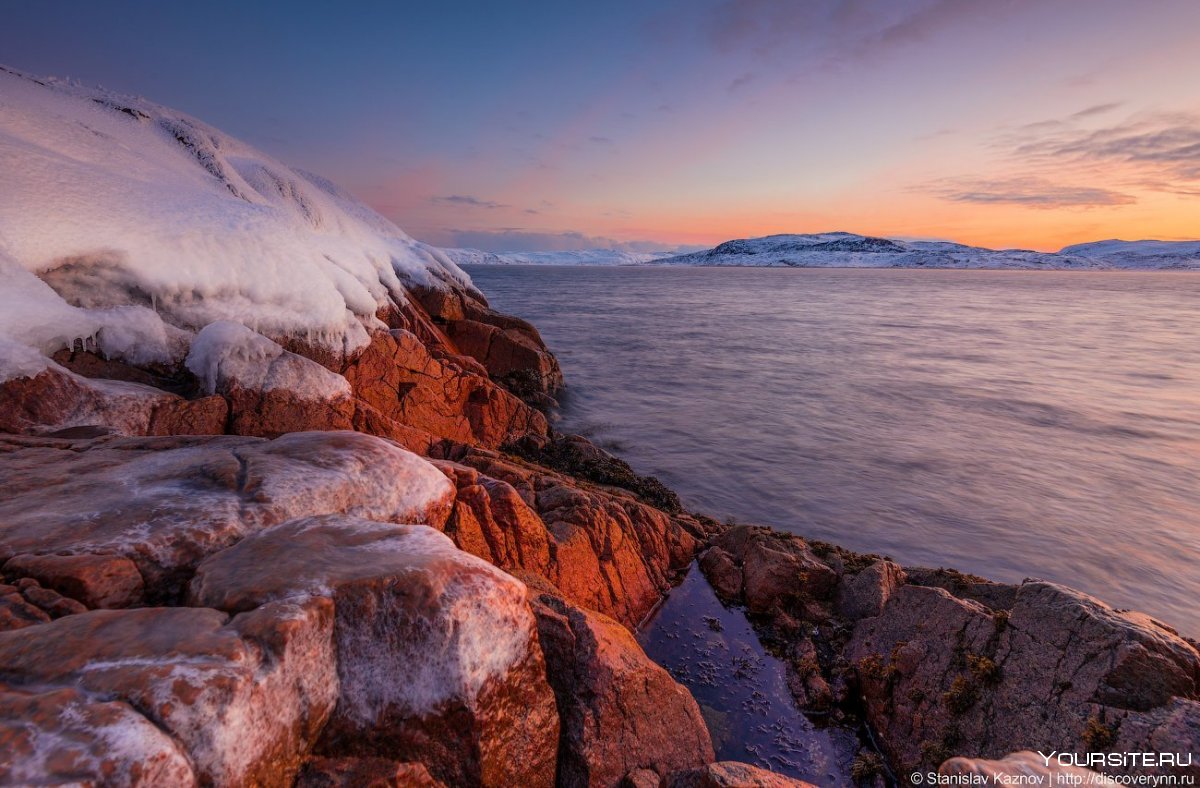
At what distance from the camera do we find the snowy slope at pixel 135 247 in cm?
1070

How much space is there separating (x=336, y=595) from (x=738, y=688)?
271 inches

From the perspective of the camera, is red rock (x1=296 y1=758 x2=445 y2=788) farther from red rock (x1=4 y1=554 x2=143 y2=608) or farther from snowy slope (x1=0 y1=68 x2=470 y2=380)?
snowy slope (x1=0 y1=68 x2=470 y2=380)

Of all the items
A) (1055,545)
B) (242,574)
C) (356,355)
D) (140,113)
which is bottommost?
(1055,545)

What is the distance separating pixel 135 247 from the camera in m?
12.0

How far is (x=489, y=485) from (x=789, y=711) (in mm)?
5989

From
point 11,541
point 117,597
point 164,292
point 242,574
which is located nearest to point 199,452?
point 11,541

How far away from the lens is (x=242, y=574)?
506cm

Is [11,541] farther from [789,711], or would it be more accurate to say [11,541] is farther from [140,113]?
[140,113]

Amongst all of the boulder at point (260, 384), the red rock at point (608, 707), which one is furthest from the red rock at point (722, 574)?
the boulder at point (260, 384)

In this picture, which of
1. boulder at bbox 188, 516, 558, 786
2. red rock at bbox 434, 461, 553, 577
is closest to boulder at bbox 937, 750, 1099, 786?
boulder at bbox 188, 516, 558, 786

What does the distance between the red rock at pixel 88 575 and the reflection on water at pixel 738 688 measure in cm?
735

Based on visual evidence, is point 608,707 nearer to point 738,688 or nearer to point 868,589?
point 738,688

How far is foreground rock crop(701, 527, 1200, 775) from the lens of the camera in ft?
21.0

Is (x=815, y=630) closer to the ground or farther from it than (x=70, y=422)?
closer to the ground
